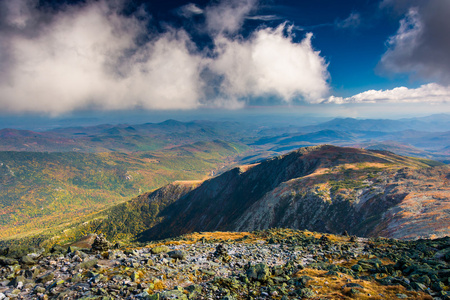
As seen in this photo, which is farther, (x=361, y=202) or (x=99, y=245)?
(x=361, y=202)

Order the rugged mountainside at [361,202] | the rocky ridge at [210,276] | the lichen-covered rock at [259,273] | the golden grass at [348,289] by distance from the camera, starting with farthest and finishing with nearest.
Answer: the rugged mountainside at [361,202], the lichen-covered rock at [259,273], the golden grass at [348,289], the rocky ridge at [210,276]

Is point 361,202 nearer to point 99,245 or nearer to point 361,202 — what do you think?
point 361,202

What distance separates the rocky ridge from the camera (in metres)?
15.4

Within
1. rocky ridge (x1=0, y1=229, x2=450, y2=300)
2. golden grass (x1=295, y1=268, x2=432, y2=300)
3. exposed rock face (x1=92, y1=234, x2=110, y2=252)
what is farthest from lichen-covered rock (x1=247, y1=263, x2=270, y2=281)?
exposed rock face (x1=92, y1=234, x2=110, y2=252)

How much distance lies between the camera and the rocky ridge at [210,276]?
50.5ft

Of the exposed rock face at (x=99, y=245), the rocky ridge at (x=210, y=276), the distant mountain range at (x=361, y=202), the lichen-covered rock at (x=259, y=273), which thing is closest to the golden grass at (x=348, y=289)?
the rocky ridge at (x=210, y=276)

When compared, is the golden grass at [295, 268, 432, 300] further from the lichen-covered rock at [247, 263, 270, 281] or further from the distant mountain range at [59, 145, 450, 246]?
the distant mountain range at [59, 145, 450, 246]

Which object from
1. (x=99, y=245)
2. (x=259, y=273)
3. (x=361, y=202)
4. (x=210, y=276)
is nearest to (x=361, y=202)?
(x=361, y=202)

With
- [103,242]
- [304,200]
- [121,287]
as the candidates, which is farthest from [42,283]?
[304,200]

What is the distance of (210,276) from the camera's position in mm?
21266

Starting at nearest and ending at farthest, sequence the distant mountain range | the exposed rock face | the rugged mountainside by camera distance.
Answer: the exposed rock face
the distant mountain range
the rugged mountainside

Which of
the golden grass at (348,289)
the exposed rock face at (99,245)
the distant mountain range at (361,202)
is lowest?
the distant mountain range at (361,202)

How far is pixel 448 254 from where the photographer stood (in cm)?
2300

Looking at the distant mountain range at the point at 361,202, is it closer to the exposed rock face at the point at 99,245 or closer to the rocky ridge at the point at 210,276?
the rocky ridge at the point at 210,276
